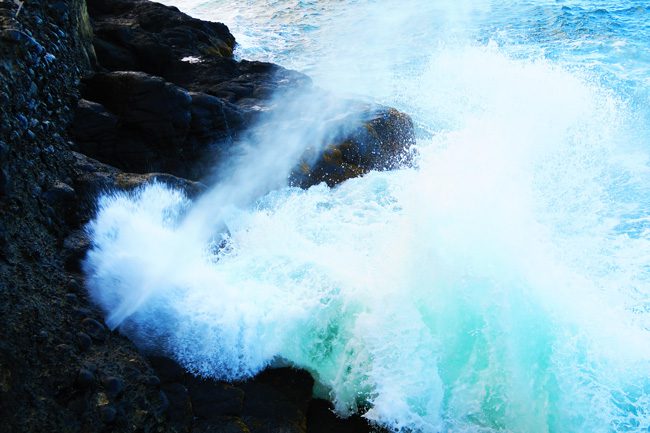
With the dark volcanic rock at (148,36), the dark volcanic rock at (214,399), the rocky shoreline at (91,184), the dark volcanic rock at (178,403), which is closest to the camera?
the rocky shoreline at (91,184)

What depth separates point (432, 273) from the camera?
6.02 metres

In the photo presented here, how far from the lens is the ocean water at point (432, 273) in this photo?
15.6 feet

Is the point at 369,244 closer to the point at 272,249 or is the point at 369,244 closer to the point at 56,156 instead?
the point at 272,249

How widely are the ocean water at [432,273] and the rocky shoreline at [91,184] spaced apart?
0.85 feet

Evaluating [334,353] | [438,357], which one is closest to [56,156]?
[334,353]

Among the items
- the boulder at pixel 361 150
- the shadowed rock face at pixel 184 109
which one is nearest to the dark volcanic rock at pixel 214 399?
the shadowed rock face at pixel 184 109

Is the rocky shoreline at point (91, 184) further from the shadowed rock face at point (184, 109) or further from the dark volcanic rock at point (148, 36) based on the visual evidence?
the dark volcanic rock at point (148, 36)

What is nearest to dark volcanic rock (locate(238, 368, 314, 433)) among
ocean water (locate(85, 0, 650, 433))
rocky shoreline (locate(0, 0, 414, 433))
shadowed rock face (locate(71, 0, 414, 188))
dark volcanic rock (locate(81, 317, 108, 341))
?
rocky shoreline (locate(0, 0, 414, 433))

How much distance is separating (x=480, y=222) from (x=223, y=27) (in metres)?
10.6

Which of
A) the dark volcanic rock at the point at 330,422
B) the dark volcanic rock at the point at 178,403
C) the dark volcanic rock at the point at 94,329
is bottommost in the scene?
the dark volcanic rock at the point at 330,422

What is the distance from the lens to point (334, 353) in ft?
16.6

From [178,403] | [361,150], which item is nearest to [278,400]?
[178,403]

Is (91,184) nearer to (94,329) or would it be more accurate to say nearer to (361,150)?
(94,329)

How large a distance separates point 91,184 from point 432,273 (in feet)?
13.9
